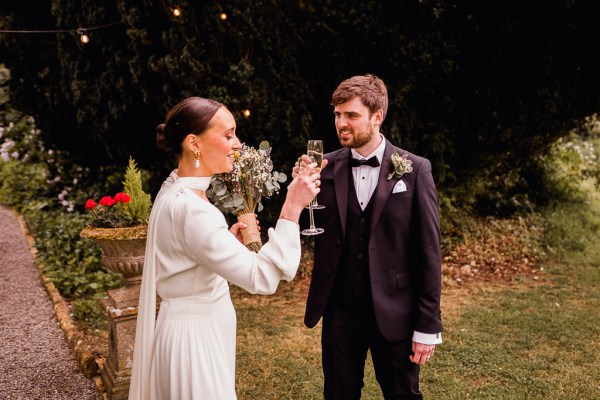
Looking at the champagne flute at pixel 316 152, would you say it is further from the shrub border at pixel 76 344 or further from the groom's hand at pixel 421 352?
the shrub border at pixel 76 344

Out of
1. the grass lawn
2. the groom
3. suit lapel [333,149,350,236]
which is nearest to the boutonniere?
the groom

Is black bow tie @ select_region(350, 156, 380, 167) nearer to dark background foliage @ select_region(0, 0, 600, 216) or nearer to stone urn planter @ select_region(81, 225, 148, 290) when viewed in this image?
stone urn planter @ select_region(81, 225, 148, 290)

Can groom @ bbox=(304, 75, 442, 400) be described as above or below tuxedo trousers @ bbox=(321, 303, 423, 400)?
above

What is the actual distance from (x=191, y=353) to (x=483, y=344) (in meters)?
3.73

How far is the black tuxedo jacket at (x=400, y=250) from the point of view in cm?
263

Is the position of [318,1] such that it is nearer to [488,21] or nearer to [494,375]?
[488,21]

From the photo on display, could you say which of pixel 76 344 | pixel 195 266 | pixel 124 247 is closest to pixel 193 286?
pixel 195 266

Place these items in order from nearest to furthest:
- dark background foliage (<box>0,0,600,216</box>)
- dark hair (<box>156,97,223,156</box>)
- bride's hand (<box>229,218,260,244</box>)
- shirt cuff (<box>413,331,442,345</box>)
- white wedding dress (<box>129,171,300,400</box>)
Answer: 1. white wedding dress (<box>129,171,300,400</box>)
2. dark hair (<box>156,97,223,156</box>)
3. bride's hand (<box>229,218,260,244</box>)
4. shirt cuff (<box>413,331,442,345</box>)
5. dark background foliage (<box>0,0,600,216</box>)

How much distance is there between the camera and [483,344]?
496 centimetres

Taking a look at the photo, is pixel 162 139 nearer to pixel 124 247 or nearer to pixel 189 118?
pixel 189 118

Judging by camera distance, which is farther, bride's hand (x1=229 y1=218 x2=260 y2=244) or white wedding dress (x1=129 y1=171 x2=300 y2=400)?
bride's hand (x1=229 y1=218 x2=260 y2=244)

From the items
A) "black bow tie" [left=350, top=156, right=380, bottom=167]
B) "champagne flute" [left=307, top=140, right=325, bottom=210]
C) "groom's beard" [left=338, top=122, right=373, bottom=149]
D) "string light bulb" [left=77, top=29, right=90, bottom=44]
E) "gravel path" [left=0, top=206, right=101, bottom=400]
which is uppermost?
"string light bulb" [left=77, top=29, right=90, bottom=44]

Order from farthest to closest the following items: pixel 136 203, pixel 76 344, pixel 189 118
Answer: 1. pixel 76 344
2. pixel 136 203
3. pixel 189 118

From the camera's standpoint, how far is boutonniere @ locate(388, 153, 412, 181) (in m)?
2.65
